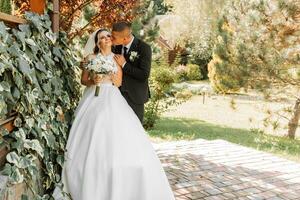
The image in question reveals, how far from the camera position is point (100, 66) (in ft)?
13.7

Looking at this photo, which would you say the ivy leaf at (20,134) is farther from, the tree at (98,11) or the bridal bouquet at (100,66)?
the tree at (98,11)

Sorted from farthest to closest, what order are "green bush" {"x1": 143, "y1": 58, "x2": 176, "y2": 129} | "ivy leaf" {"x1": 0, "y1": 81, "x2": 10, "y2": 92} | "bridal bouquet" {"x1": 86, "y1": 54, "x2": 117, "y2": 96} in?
1. "green bush" {"x1": 143, "y1": 58, "x2": 176, "y2": 129}
2. "bridal bouquet" {"x1": 86, "y1": 54, "x2": 117, "y2": 96}
3. "ivy leaf" {"x1": 0, "y1": 81, "x2": 10, "y2": 92}

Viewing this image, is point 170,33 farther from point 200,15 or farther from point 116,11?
point 116,11

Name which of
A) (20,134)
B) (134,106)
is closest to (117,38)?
(134,106)

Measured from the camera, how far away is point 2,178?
2.42 meters

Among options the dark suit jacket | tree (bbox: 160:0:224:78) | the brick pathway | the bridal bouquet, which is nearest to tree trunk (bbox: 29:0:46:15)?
the bridal bouquet

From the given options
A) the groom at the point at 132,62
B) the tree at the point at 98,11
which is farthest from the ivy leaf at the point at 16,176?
the tree at the point at 98,11

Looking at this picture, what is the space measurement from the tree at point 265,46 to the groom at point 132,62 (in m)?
6.42

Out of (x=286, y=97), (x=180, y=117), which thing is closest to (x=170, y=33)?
(x=180, y=117)

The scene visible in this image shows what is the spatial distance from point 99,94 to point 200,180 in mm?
2273

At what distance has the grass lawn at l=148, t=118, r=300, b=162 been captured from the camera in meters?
10.1

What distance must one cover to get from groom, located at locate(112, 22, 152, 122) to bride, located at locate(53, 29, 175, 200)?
1.44 ft

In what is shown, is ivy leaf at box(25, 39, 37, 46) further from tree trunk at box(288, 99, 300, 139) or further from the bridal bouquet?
tree trunk at box(288, 99, 300, 139)

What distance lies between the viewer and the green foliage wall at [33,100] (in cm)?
255
